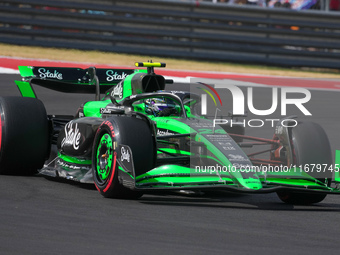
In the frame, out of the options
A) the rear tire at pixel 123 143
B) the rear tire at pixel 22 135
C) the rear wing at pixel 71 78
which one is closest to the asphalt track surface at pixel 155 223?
the rear tire at pixel 123 143

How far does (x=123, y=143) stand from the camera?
6.52 meters

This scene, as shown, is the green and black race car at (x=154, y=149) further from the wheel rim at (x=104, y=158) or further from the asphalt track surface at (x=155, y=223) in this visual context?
the asphalt track surface at (x=155, y=223)

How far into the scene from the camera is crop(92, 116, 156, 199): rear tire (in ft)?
21.5

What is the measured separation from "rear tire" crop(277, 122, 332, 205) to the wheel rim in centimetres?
173

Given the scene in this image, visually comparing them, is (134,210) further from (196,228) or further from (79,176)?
(79,176)

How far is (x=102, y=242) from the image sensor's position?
4.82m

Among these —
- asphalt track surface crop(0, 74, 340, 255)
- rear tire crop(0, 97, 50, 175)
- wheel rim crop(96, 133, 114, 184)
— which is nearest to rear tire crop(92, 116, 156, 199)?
wheel rim crop(96, 133, 114, 184)

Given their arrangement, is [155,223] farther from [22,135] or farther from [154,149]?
[22,135]

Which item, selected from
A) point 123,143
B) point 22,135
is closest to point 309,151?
point 123,143

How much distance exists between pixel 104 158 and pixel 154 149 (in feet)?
1.70

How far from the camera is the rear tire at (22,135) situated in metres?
7.86

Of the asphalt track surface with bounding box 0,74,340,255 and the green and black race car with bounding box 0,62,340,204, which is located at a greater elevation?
the green and black race car with bounding box 0,62,340,204

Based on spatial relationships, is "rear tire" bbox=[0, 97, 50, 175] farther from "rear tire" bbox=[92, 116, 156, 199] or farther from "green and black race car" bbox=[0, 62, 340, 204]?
"rear tire" bbox=[92, 116, 156, 199]

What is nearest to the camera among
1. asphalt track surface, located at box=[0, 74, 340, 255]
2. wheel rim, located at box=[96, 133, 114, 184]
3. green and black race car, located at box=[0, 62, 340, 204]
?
asphalt track surface, located at box=[0, 74, 340, 255]
